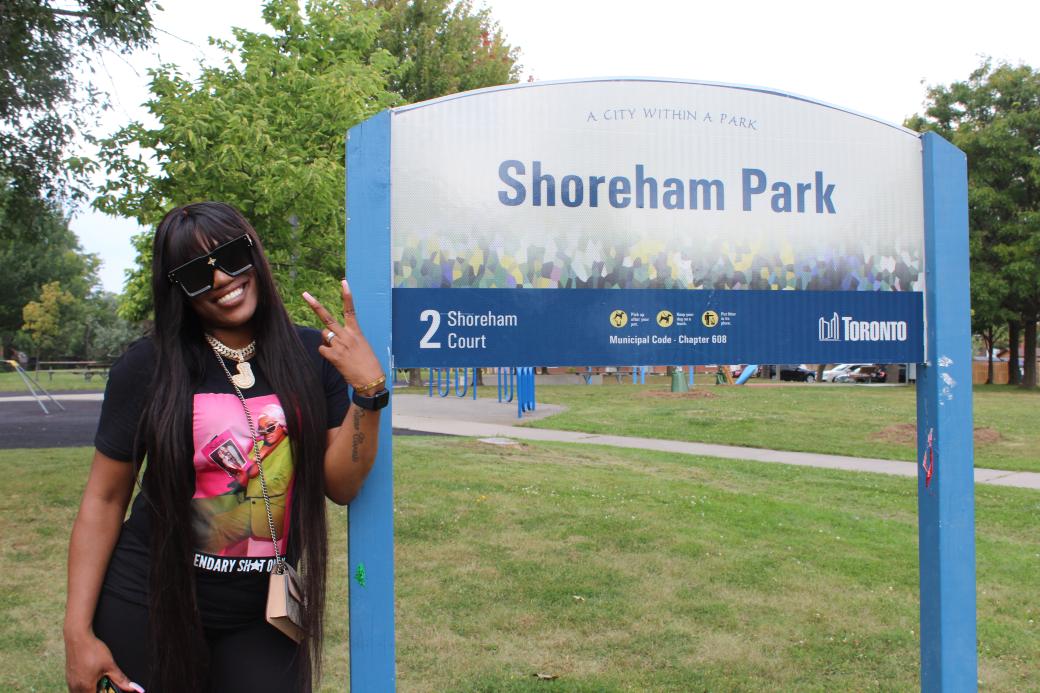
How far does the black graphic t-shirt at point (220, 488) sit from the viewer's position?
1972 millimetres

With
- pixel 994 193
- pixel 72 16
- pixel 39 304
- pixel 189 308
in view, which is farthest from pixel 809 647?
pixel 39 304

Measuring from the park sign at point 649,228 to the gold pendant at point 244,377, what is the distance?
0.70 m

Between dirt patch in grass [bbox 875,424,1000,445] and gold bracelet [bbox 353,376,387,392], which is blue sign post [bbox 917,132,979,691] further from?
dirt patch in grass [bbox 875,424,1000,445]

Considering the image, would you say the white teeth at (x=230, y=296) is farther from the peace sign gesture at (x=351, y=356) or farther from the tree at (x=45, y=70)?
the tree at (x=45, y=70)

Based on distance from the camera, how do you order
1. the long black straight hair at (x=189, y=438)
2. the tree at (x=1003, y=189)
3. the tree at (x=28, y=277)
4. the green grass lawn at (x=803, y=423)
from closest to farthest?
the long black straight hair at (x=189, y=438), the green grass lawn at (x=803, y=423), the tree at (x=1003, y=189), the tree at (x=28, y=277)

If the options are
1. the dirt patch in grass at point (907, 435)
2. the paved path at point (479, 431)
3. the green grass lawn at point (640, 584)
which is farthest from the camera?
the dirt patch in grass at point (907, 435)

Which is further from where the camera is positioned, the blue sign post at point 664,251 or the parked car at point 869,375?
the parked car at point 869,375

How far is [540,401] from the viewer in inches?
842

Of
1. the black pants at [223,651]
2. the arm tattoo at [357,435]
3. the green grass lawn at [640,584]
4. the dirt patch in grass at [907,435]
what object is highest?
the arm tattoo at [357,435]

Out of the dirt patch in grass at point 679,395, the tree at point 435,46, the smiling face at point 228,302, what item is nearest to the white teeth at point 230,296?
the smiling face at point 228,302

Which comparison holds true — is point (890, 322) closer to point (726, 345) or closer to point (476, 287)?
point (726, 345)

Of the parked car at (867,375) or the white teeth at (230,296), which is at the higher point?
the white teeth at (230,296)

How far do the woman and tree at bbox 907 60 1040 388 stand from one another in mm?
30232

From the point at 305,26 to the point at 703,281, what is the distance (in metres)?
6.26
